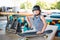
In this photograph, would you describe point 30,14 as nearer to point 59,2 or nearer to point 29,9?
point 29,9

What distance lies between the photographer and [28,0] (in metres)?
2.03

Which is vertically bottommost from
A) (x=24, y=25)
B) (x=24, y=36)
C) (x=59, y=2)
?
(x=24, y=36)

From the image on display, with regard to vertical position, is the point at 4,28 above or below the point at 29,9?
below

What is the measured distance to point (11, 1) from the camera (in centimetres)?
205

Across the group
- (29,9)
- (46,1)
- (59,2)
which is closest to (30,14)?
(29,9)

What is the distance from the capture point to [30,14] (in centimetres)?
202

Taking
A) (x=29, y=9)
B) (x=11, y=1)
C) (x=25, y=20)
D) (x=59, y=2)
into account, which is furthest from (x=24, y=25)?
(x=59, y=2)

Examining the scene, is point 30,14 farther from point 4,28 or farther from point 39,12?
point 4,28

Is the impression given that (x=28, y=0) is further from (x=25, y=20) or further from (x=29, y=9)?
(x=25, y=20)

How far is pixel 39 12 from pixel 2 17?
470 millimetres

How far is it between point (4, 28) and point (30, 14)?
0.38 m

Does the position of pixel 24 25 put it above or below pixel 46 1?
below

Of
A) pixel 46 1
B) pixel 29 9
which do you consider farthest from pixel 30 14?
pixel 46 1

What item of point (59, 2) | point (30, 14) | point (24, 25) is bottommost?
point (24, 25)
